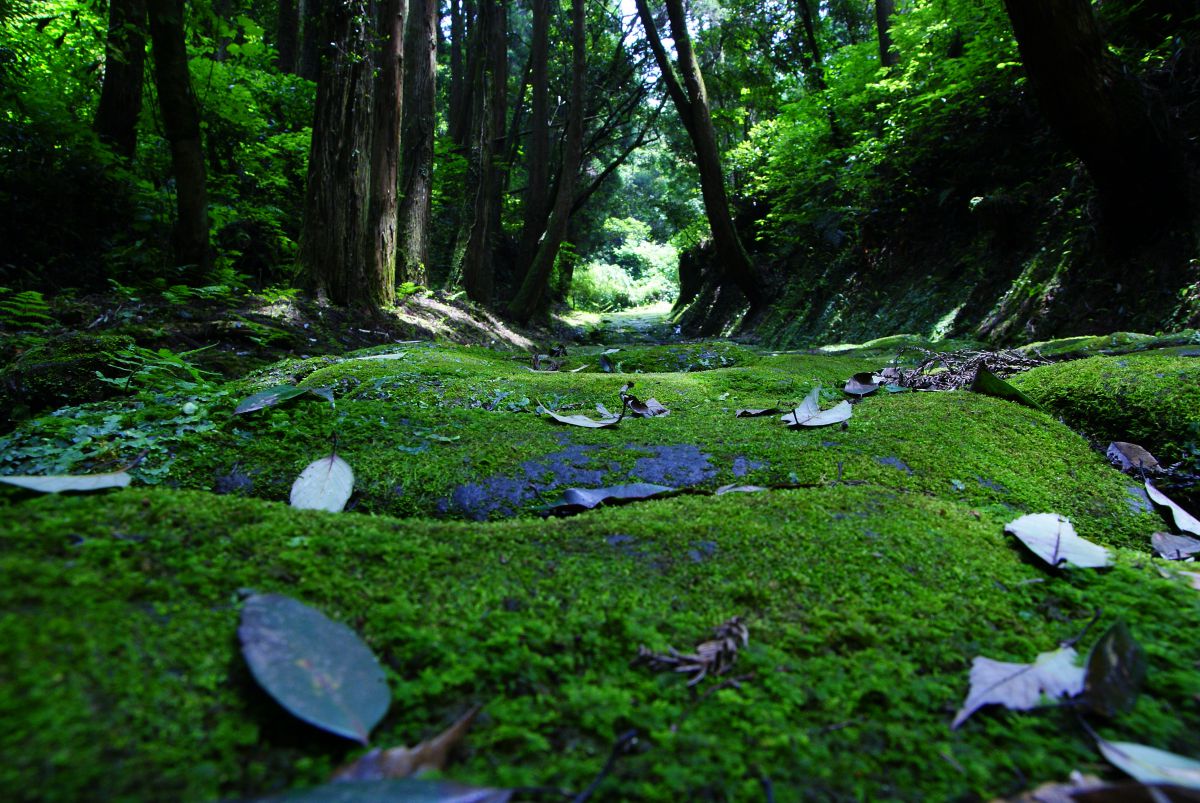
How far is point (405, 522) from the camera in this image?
1.28m

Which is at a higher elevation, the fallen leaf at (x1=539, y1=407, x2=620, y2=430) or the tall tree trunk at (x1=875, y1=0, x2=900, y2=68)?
the tall tree trunk at (x1=875, y1=0, x2=900, y2=68)

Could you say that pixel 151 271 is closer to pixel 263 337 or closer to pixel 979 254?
pixel 263 337

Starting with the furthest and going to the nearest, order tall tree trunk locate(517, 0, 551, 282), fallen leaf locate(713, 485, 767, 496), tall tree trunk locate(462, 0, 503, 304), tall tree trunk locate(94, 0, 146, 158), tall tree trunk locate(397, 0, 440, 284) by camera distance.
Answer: tall tree trunk locate(517, 0, 551, 282), tall tree trunk locate(462, 0, 503, 304), tall tree trunk locate(397, 0, 440, 284), tall tree trunk locate(94, 0, 146, 158), fallen leaf locate(713, 485, 767, 496)

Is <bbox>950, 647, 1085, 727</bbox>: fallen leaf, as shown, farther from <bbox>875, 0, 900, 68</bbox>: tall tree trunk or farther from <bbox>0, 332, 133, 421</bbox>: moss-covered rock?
Answer: <bbox>875, 0, 900, 68</bbox>: tall tree trunk

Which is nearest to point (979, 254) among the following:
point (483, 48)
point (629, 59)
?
point (483, 48)

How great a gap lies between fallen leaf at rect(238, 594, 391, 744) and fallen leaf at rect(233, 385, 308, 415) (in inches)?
53.9

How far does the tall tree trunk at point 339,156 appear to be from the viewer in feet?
17.2

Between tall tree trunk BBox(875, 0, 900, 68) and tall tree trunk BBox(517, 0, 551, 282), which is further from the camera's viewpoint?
tall tree trunk BBox(517, 0, 551, 282)

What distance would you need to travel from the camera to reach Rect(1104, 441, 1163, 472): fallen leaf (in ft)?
6.72

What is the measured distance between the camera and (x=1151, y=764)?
71 cm

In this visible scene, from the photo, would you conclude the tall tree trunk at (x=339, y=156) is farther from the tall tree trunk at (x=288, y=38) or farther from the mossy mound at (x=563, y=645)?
the tall tree trunk at (x=288, y=38)

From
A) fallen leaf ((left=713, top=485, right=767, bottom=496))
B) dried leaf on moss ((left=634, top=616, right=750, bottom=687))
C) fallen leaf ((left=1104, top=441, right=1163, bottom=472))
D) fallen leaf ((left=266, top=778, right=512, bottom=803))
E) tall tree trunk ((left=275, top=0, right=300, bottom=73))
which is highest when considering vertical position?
tall tree trunk ((left=275, top=0, right=300, bottom=73))

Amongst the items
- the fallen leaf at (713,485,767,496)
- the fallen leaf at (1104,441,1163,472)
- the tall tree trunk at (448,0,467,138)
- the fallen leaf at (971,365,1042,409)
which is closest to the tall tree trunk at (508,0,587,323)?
the tall tree trunk at (448,0,467,138)

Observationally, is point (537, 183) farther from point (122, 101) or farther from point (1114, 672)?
point (1114, 672)
